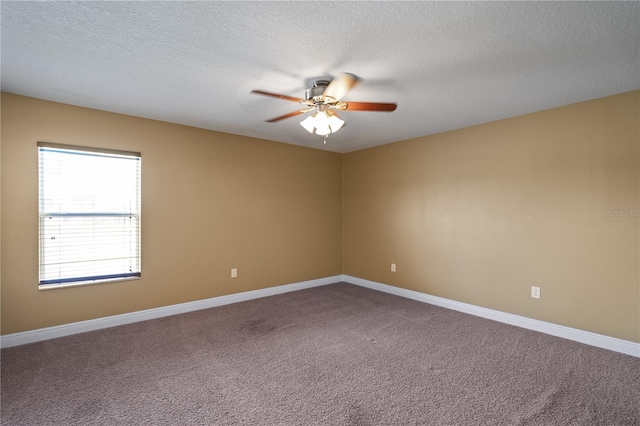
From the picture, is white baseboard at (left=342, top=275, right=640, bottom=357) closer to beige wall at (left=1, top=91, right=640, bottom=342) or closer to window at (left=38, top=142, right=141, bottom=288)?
beige wall at (left=1, top=91, right=640, bottom=342)

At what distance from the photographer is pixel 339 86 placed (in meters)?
2.17

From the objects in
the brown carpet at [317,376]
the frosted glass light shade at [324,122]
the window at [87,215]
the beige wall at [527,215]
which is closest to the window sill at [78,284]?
the window at [87,215]

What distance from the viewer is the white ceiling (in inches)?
65.1

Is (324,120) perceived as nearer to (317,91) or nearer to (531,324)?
(317,91)

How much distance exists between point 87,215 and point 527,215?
467 cm

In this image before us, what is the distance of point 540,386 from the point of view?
221cm

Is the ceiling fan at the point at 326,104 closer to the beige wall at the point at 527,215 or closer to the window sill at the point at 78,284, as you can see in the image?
the beige wall at the point at 527,215

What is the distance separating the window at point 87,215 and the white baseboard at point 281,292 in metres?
0.44

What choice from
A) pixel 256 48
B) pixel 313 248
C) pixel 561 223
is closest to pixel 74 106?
pixel 256 48

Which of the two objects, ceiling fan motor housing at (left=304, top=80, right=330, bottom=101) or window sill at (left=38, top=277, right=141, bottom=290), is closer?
ceiling fan motor housing at (left=304, top=80, right=330, bottom=101)

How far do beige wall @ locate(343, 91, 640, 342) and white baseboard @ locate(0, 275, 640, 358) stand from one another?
71mm

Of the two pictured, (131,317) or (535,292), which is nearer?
(535,292)

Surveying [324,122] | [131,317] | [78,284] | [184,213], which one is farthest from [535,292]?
[78,284]

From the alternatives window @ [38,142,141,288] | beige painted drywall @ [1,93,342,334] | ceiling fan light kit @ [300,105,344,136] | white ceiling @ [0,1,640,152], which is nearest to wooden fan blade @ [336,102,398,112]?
ceiling fan light kit @ [300,105,344,136]
